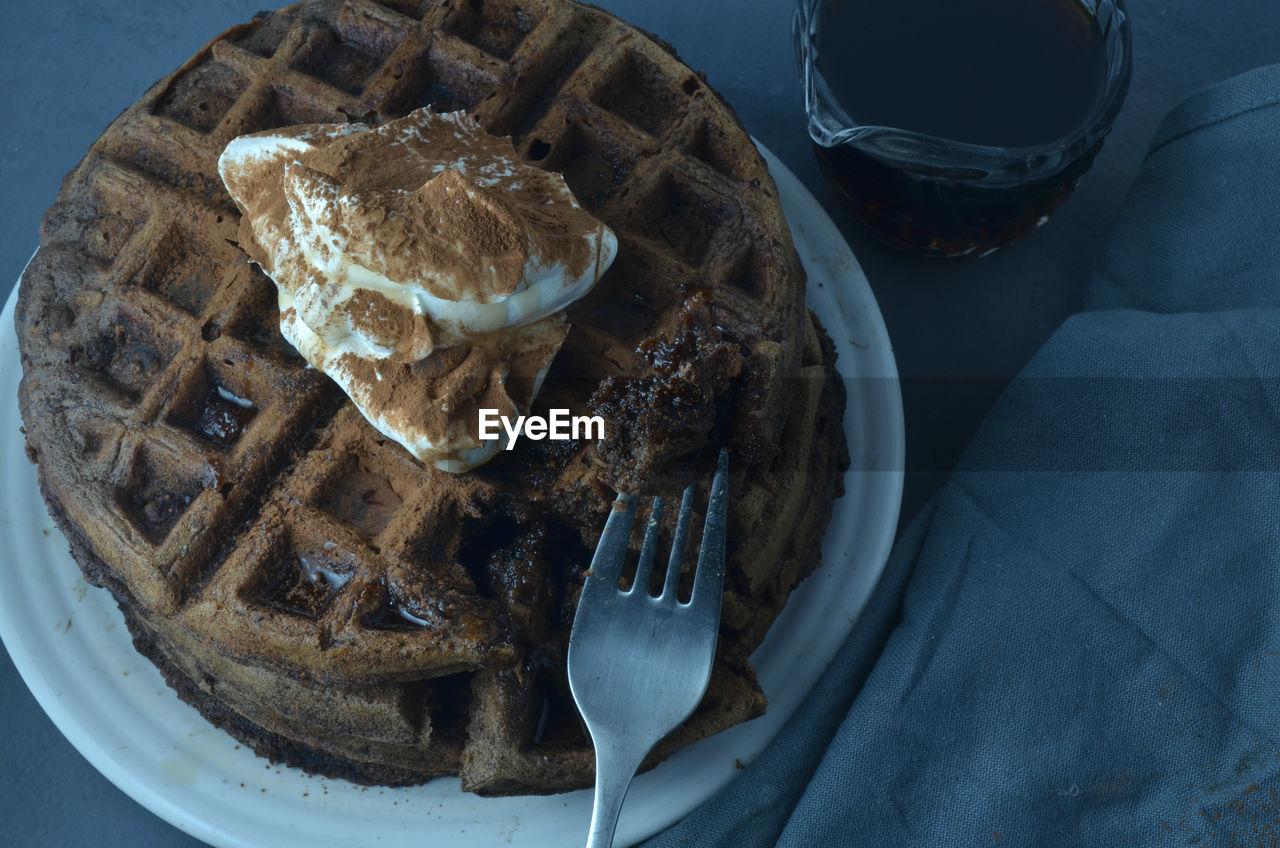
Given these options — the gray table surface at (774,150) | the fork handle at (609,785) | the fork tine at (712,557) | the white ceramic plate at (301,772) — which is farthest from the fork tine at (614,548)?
the gray table surface at (774,150)

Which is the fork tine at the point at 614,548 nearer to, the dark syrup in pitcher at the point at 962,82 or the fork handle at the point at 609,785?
the fork handle at the point at 609,785

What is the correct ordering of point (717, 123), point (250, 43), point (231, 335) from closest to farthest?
point (231, 335) < point (717, 123) < point (250, 43)

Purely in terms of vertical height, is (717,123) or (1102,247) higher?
(717,123)

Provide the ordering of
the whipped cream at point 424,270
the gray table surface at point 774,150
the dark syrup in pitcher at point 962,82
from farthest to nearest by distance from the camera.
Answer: the gray table surface at point 774,150 → the dark syrup in pitcher at point 962,82 → the whipped cream at point 424,270

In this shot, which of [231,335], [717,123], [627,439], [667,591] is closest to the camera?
[627,439]

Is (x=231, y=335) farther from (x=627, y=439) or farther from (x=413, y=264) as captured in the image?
(x=627, y=439)

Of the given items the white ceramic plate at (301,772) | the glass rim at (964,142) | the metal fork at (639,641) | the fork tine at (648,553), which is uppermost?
the glass rim at (964,142)

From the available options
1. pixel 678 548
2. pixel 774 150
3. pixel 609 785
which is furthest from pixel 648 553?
pixel 774 150

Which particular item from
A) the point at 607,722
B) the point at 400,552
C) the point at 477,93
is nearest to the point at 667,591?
the point at 607,722

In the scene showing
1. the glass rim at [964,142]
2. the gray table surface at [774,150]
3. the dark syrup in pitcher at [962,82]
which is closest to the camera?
the glass rim at [964,142]
